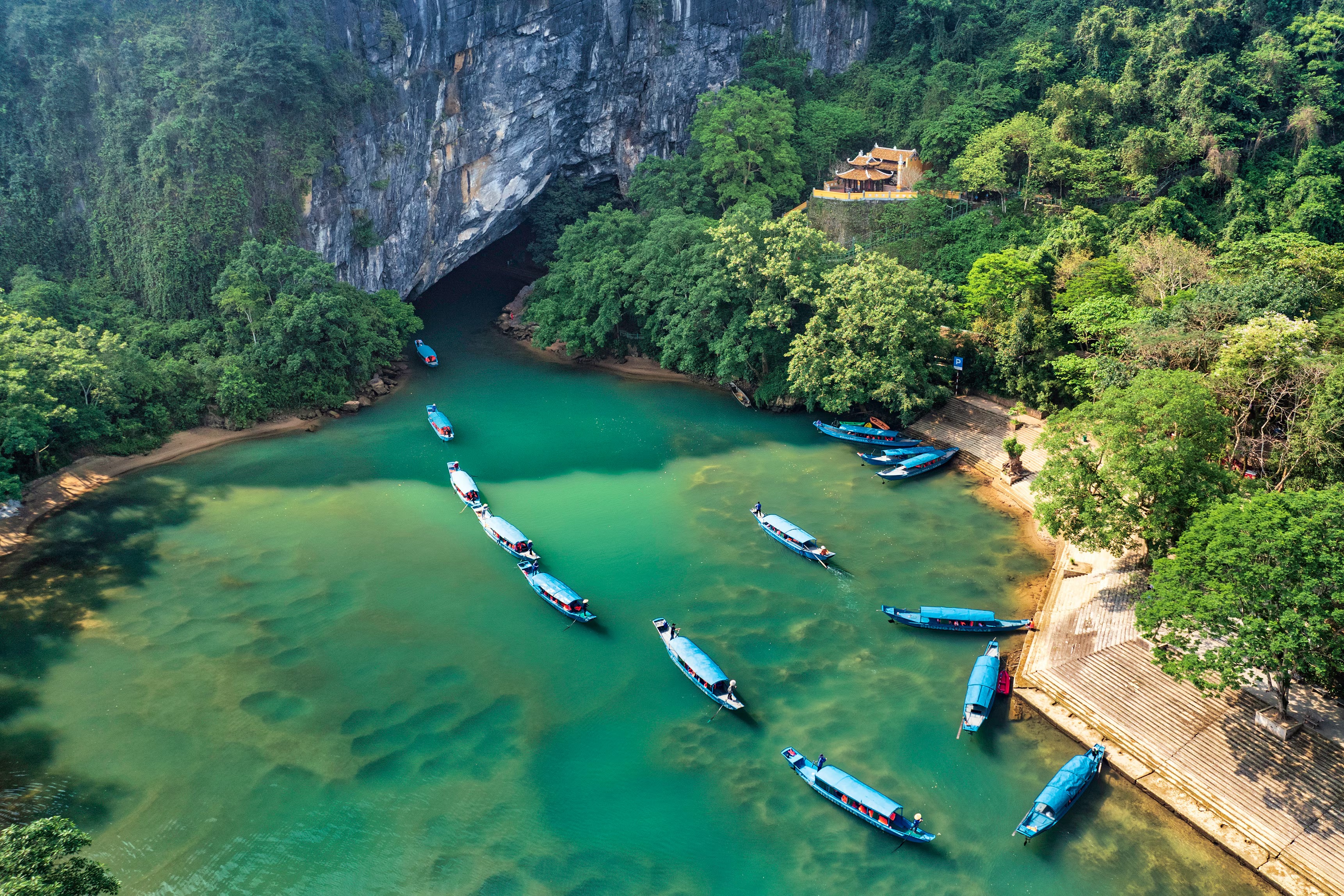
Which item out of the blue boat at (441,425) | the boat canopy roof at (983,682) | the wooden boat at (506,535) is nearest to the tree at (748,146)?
the blue boat at (441,425)

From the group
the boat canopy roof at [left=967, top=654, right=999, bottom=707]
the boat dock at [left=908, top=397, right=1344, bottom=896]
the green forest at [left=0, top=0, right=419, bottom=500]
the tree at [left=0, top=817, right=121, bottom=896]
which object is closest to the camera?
the tree at [left=0, top=817, right=121, bottom=896]

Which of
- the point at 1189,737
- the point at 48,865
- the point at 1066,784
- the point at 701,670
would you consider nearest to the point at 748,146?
the point at 701,670

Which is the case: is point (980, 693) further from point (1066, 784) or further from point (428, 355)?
point (428, 355)

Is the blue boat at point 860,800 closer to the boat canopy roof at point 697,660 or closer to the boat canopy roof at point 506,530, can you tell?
the boat canopy roof at point 697,660

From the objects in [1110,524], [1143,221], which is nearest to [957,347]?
[1143,221]

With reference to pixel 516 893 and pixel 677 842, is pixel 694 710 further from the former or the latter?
pixel 516 893

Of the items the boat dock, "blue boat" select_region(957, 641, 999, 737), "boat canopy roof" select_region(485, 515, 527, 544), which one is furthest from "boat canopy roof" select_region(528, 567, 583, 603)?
the boat dock

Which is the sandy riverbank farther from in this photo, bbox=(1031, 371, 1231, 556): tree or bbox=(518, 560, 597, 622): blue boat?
bbox=(1031, 371, 1231, 556): tree
